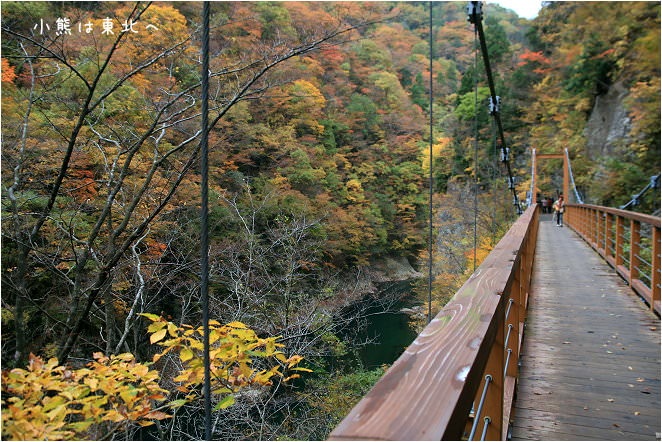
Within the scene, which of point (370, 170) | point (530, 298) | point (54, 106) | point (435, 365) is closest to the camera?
point (435, 365)

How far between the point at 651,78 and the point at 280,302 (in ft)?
38.4

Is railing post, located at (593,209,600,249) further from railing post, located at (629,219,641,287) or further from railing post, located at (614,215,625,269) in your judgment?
railing post, located at (629,219,641,287)

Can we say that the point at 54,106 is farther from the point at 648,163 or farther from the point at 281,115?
the point at 648,163

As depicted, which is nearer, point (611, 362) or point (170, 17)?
point (611, 362)

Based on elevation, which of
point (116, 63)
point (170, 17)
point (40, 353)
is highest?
point (170, 17)

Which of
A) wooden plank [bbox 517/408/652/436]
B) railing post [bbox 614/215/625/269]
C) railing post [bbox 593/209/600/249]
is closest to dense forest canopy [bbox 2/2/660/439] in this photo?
wooden plank [bbox 517/408/652/436]

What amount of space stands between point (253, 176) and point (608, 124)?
1224 centimetres

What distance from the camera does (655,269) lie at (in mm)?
3092

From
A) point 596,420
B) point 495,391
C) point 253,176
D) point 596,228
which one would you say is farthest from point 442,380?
point 253,176

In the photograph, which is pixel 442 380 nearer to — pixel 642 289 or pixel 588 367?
pixel 588 367

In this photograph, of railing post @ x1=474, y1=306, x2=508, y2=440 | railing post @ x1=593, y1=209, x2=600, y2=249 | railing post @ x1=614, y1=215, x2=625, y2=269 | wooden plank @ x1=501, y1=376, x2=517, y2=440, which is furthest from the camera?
railing post @ x1=593, y1=209, x2=600, y2=249

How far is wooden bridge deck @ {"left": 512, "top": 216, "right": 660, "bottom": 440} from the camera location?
1.72m

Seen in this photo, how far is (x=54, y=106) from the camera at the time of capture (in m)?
5.04

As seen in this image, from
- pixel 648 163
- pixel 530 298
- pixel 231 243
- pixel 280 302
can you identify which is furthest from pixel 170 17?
pixel 648 163
